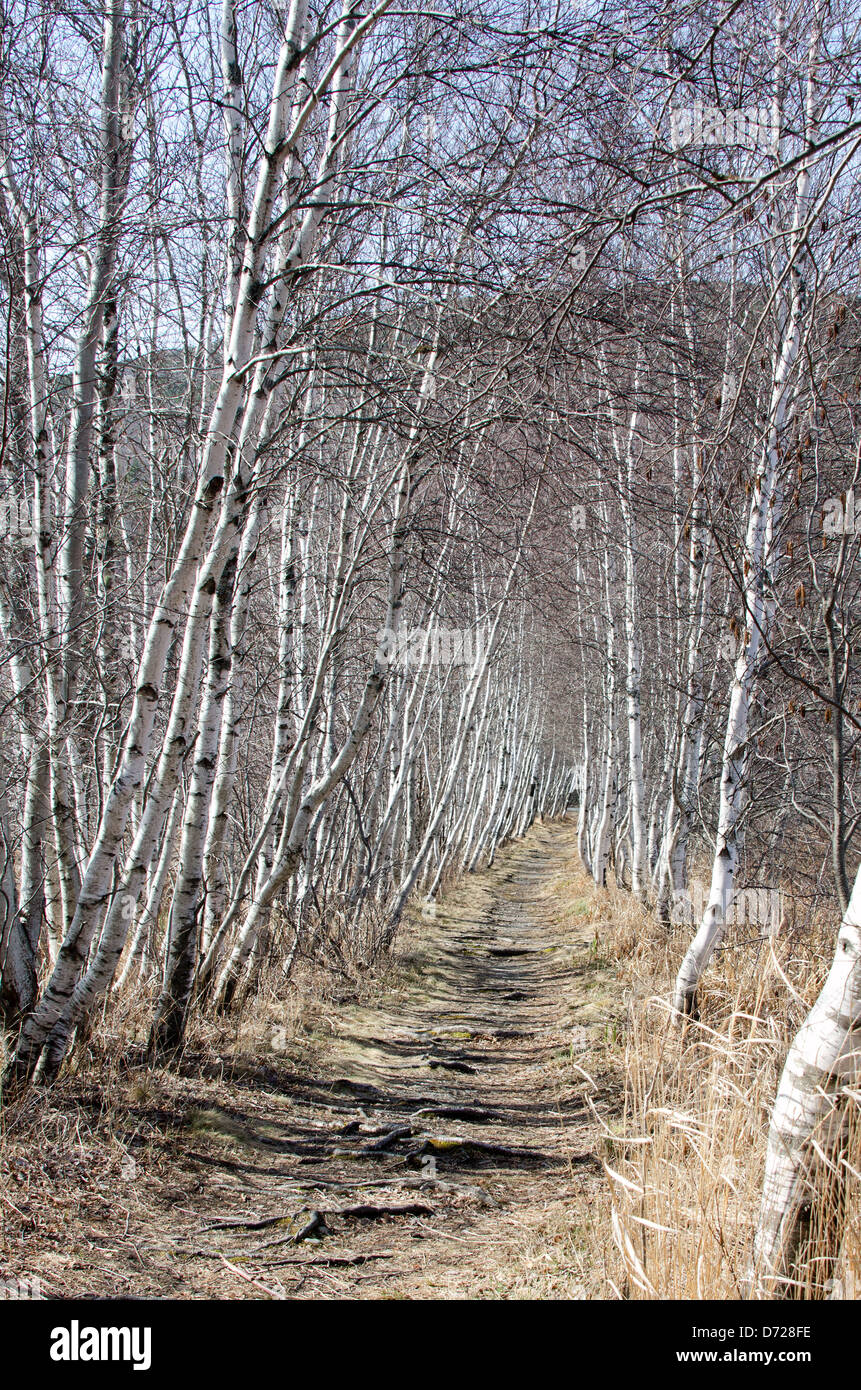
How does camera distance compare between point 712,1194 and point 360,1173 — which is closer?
point 712,1194

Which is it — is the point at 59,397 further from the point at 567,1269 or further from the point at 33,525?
the point at 567,1269

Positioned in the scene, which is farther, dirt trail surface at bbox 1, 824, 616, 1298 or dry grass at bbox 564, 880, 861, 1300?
dirt trail surface at bbox 1, 824, 616, 1298

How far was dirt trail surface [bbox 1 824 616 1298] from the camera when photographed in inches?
117

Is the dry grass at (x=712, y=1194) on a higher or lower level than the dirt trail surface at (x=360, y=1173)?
higher

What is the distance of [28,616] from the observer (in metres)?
5.61

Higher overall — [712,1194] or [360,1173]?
[712,1194]

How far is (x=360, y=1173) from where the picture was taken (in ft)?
13.5

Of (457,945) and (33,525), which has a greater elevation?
(33,525)

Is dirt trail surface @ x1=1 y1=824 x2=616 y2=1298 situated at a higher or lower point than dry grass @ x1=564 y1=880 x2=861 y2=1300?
lower

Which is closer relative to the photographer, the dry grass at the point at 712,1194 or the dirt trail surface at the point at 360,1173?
the dry grass at the point at 712,1194

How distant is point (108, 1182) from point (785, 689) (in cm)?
518

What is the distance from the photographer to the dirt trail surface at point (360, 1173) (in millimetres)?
2982
